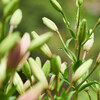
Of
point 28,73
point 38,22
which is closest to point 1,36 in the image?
point 28,73

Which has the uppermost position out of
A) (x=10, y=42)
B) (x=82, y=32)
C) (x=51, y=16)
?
(x=10, y=42)

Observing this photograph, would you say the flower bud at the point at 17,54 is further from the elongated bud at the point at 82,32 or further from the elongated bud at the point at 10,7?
the elongated bud at the point at 82,32

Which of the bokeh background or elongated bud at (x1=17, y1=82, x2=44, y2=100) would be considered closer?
elongated bud at (x1=17, y1=82, x2=44, y2=100)

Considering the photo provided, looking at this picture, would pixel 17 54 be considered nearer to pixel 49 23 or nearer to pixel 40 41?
pixel 40 41

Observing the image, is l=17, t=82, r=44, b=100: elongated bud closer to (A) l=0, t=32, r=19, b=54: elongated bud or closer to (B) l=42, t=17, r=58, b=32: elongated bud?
(A) l=0, t=32, r=19, b=54: elongated bud

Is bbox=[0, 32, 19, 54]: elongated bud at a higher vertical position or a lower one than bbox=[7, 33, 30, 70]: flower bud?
higher

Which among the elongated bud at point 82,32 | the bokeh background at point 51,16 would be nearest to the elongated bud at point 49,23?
the elongated bud at point 82,32

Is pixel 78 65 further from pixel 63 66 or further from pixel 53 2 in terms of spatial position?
pixel 53 2

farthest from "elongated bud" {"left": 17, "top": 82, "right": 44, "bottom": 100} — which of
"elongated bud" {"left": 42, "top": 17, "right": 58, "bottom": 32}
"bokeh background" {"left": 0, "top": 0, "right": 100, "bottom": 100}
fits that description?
"bokeh background" {"left": 0, "top": 0, "right": 100, "bottom": 100}

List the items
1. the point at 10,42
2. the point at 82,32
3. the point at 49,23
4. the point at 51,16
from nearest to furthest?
the point at 10,42 → the point at 82,32 → the point at 49,23 → the point at 51,16

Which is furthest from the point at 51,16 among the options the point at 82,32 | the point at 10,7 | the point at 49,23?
the point at 10,7

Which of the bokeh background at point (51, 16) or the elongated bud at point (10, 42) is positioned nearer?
the elongated bud at point (10, 42)
